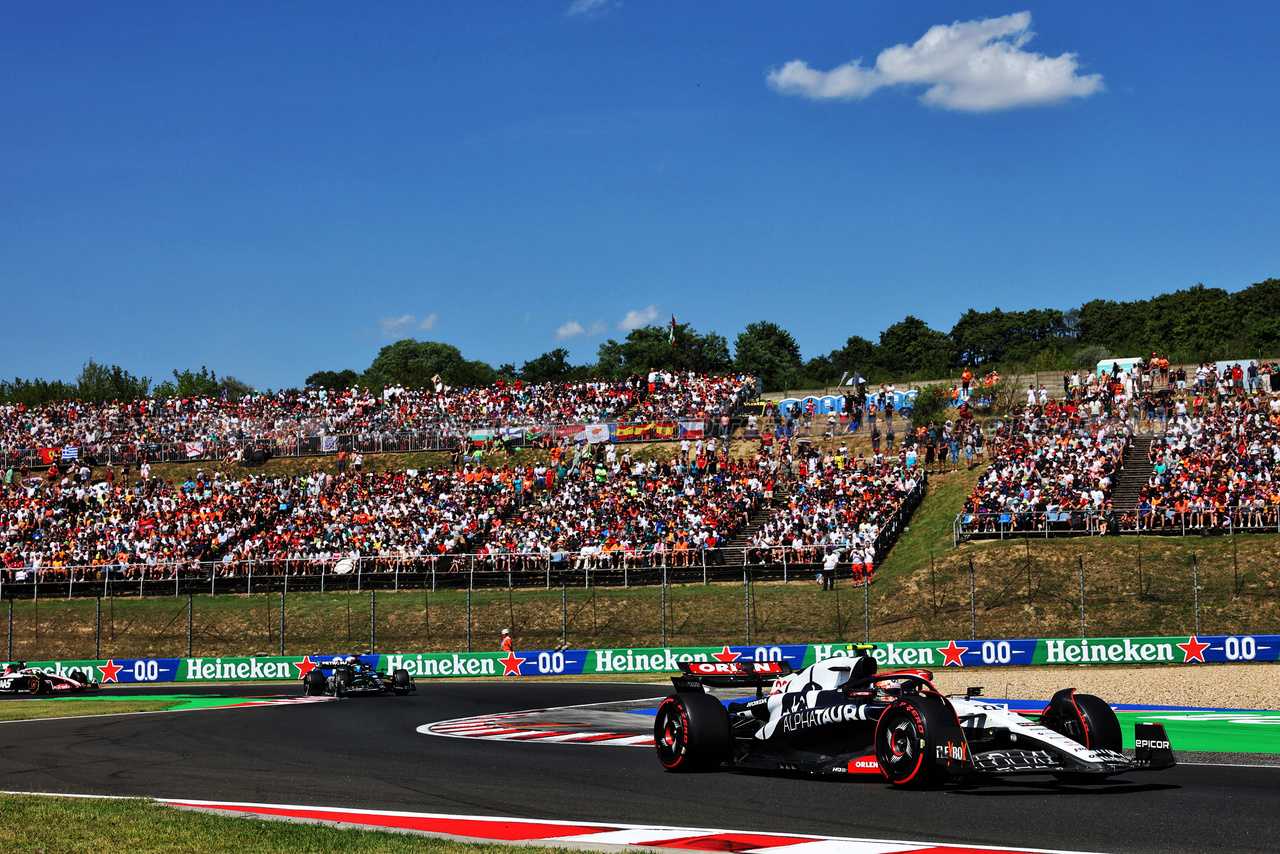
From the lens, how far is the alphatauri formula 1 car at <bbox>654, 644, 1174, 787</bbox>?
10352 millimetres

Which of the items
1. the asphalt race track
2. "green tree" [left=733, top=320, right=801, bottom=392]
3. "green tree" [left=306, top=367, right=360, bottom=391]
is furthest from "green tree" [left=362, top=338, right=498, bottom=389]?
the asphalt race track

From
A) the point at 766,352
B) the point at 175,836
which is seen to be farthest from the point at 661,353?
the point at 175,836

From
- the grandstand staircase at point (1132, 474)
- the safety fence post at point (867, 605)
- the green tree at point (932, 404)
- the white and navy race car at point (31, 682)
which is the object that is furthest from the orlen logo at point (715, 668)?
the green tree at point (932, 404)

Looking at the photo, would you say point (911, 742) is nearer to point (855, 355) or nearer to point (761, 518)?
point (761, 518)

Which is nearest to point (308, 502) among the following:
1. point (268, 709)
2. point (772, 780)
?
point (268, 709)

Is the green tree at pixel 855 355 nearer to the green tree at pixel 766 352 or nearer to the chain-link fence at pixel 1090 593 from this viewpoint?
the green tree at pixel 766 352

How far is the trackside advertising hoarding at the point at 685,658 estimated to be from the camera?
27.8 m

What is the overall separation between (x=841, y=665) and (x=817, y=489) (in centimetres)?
2932

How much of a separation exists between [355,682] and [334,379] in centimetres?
11812

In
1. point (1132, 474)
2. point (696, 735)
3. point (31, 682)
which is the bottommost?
point (31, 682)

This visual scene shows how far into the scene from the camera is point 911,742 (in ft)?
34.5

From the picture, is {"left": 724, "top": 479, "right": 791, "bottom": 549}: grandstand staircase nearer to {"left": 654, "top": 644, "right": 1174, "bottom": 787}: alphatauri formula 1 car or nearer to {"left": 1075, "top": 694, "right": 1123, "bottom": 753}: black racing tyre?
{"left": 654, "top": 644, "right": 1174, "bottom": 787}: alphatauri formula 1 car

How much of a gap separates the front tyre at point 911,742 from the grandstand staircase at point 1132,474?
27.5 metres

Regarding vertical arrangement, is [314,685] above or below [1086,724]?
below
